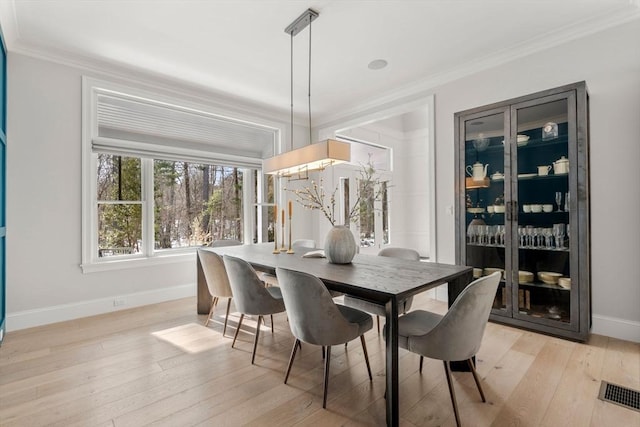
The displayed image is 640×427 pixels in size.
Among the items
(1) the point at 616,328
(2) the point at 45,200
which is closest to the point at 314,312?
(1) the point at 616,328

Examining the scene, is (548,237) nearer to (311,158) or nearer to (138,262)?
(311,158)

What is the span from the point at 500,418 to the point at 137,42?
400 centimetres

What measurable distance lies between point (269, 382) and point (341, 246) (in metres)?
1.04

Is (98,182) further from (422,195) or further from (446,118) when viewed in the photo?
(422,195)

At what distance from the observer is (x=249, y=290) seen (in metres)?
2.27

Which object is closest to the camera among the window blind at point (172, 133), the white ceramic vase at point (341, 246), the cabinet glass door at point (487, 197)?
the white ceramic vase at point (341, 246)

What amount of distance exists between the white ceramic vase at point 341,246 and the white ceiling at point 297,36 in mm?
1782

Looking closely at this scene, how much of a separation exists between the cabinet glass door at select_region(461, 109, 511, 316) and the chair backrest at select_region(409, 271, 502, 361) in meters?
1.65

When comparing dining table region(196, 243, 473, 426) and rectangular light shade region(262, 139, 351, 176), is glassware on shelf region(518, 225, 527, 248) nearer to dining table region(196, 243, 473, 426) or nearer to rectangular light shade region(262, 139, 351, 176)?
dining table region(196, 243, 473, 426)

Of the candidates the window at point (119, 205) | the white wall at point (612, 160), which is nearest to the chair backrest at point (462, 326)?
the white wall at point (612, 160)

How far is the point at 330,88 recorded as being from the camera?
162 inches

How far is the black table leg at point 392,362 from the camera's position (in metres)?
1.54

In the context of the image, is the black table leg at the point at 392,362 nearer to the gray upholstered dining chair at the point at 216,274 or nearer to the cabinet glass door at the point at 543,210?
the gray upholstered dining chair at the point at 216,274

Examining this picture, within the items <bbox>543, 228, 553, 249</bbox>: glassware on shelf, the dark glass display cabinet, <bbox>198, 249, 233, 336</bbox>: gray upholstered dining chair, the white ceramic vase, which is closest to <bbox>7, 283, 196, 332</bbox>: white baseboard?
<bbox>198, 249, 233, 336</bbox>: gray upholstered dining chair
